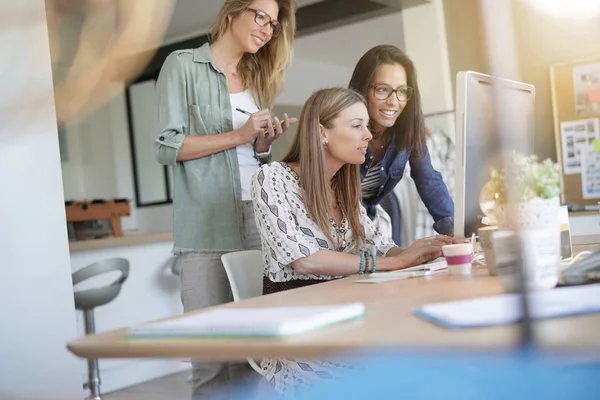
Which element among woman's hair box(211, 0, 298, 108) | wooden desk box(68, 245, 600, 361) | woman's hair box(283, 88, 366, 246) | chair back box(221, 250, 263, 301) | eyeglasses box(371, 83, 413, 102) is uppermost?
woman's hair box(211, 0, 298, 108)

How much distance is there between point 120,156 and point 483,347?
6.88 metres

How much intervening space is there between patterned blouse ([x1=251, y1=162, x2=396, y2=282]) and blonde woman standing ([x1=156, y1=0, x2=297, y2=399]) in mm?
301

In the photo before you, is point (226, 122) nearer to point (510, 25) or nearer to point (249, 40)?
point (249, 40)

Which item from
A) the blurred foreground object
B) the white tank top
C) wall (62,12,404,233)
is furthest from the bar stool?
wall (62,12,404,233)

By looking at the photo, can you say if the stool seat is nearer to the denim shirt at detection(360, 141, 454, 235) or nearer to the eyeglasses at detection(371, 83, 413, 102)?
the denim shirt at detection(360, 141, 454, 235)

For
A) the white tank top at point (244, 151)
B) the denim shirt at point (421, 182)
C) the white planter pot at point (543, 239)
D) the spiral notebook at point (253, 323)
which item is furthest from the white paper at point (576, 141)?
the spiral notebook at point (253, 323)

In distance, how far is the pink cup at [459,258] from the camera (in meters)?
1.56

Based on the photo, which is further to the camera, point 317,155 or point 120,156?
point 120,156

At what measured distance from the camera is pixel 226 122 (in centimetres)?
245

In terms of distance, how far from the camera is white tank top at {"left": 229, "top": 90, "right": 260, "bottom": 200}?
2.44 metres

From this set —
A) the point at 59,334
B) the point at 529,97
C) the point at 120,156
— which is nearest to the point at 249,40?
the point at 529,97

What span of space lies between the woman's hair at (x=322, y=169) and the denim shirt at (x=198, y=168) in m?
0.30

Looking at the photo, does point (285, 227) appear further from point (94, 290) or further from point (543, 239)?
point (94, 290)

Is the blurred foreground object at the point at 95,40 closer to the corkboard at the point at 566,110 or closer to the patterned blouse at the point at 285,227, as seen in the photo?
the patterned blouse at the point at 285,227
